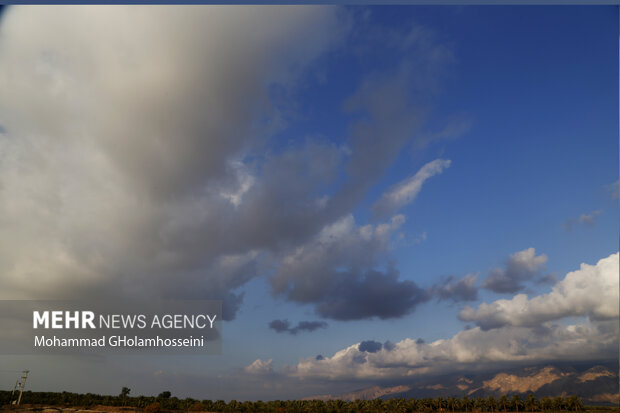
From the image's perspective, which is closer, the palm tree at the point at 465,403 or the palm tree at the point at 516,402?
the palm tree at the point at 516,402

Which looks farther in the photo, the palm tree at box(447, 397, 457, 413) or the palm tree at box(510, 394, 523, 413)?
the palm tree at box(447, 397, 457, 413)

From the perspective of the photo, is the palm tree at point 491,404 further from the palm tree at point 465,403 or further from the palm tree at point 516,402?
the palm tree at point 465,403

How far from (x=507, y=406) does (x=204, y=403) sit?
74.7 meters

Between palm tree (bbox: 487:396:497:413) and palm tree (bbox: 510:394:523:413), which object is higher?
palm tree (bbox: 510:394:523:413)

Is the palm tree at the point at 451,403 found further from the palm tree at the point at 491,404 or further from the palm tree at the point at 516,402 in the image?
the palm tree at the point at 516,402

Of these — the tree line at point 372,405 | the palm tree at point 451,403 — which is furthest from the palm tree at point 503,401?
the palm tree at point 451,403

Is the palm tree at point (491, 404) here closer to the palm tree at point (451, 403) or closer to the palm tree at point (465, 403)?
the palm tree at point (465, 403)

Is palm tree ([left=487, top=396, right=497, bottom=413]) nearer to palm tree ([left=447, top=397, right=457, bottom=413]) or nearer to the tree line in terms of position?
the tree line

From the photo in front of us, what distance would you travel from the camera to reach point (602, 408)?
92.1 meters

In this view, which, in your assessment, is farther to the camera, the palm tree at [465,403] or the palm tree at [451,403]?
the palm tree at [465,403]


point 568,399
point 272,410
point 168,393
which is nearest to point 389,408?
point 272,410

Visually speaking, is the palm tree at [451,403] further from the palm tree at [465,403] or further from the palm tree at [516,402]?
the palm tree at [516,402]

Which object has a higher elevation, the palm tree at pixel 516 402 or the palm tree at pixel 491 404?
the palm tree at pixel 516 402

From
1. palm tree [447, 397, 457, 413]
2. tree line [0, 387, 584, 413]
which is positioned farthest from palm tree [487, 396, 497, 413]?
palm tree [447, 397, 457, 413]
